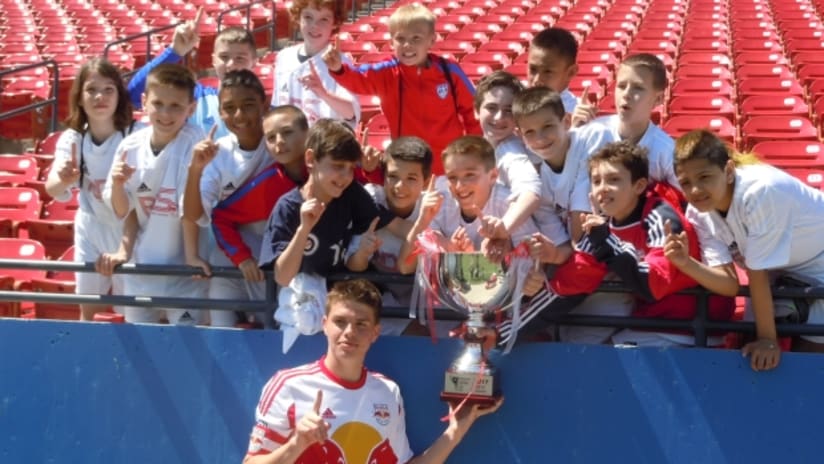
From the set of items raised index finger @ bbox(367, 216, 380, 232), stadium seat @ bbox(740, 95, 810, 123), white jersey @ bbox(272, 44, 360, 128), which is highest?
white jersey @ bbox(272, 44, 360, 128)

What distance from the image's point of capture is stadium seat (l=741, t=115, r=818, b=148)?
911cm

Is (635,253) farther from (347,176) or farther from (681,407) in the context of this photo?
(347,176)

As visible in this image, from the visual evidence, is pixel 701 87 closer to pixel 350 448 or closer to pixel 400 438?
pixel 400 438

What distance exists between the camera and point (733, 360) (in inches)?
186

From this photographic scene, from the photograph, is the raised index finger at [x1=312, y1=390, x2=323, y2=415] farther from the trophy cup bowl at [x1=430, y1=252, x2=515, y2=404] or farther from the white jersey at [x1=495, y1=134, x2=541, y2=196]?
the white jersey at [x1=495, y1=134, x2=541, y2=196]

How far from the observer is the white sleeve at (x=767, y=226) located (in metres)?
4.45

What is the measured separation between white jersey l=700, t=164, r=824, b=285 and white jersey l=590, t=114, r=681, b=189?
37 cm

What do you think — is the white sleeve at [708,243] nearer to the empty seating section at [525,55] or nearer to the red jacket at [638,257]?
the red jacket at [638,257]

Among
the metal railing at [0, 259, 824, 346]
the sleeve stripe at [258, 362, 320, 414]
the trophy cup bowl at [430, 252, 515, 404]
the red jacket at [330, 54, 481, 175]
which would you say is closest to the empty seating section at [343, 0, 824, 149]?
the red jacket at [330, 54, 481, 175]

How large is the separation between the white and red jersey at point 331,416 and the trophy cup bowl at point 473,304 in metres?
0.29

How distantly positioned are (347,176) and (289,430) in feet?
3.26

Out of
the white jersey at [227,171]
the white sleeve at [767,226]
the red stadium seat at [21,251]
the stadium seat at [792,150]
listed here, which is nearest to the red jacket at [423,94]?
the white jersey at [227,171]

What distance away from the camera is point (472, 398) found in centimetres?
484

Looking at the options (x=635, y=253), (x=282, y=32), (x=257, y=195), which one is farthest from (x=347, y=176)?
(x=282, y=32)
